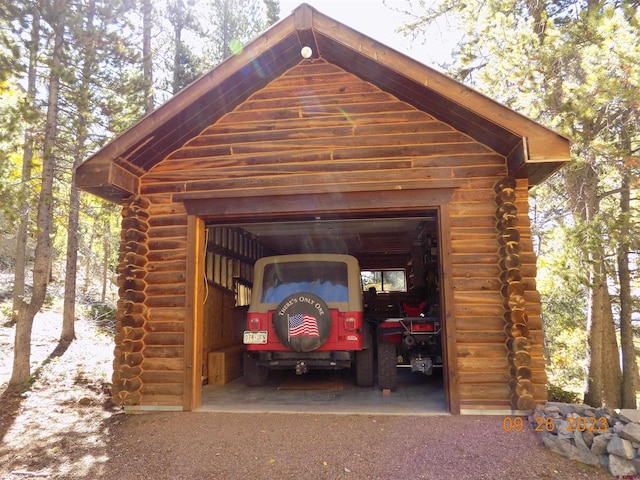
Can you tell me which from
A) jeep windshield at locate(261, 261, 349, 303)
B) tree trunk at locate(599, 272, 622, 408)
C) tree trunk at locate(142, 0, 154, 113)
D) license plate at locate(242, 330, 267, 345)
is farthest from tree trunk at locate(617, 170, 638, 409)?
tree trunk at locate(142, 0, 154, 113)

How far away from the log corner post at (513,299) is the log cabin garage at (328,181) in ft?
0.05

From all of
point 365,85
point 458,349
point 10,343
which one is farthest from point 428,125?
point 10,343

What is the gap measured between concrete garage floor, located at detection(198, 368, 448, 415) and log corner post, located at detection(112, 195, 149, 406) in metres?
0.96

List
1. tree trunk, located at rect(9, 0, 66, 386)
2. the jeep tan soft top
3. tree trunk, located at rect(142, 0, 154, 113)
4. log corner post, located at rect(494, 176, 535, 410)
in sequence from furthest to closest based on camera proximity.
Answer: tree trunk, located at rect(142, 0, 154, 113), tree trunk, located at rect(9, 0, 66, 386), the jeep tan soft top, log corner post, located at rect(494, 176, 535, 410)

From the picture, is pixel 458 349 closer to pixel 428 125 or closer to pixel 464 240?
pixel 464 240

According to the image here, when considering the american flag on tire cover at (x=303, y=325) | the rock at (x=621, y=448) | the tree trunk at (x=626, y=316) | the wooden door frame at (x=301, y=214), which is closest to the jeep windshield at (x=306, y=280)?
the american flag on tire cover at (x=303, y=325)

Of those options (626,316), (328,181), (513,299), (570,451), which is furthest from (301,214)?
(626,316)

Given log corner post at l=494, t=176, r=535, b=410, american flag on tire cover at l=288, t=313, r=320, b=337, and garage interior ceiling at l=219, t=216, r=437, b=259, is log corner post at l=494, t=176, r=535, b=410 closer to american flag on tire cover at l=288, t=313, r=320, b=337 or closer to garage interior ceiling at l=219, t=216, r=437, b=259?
american flag on tire cover at l=288, t=313, r=320, b=337

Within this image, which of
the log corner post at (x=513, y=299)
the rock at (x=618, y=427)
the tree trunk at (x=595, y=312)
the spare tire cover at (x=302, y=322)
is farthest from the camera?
the tree trunk at (x=595, y=312)

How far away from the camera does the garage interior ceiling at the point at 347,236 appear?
339 inches

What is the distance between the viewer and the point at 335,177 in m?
5.40

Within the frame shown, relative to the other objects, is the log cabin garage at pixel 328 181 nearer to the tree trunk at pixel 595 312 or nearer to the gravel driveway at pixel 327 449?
the gravel driveway at pixel 327 449

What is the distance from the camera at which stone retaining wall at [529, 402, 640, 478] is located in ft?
11.8
